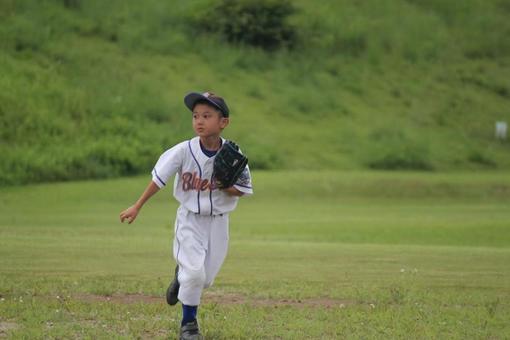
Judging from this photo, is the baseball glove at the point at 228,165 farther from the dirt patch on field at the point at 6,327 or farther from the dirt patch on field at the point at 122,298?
the dirt patch on field at the point at 122,298

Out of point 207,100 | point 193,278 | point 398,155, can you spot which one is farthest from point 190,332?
point 398,155

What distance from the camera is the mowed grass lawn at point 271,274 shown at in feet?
28.7

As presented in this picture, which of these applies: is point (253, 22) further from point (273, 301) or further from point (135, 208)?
point (135, 208)

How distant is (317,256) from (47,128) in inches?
854

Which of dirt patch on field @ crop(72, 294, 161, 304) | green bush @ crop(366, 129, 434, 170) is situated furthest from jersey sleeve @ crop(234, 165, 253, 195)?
green bush @ crop(366, 129, 434, 170)

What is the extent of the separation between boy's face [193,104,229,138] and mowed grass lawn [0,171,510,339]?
1.63 metres

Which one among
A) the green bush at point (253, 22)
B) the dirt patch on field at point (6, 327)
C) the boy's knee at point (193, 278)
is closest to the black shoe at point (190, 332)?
the boy's knee at point (193, 278)

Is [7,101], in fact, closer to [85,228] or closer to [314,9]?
[85,228]

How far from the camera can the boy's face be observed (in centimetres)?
813

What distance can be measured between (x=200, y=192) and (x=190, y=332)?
3.60ft

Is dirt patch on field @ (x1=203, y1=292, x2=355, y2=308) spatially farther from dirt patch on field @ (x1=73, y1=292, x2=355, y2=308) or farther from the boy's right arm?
the boy's right arm

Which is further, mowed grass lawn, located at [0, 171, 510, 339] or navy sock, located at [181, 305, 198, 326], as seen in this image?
mowed grass lawn, located at [0, 171, 510, 339]

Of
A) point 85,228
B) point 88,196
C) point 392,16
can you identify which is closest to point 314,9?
point 392,16

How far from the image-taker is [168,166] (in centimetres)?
812
